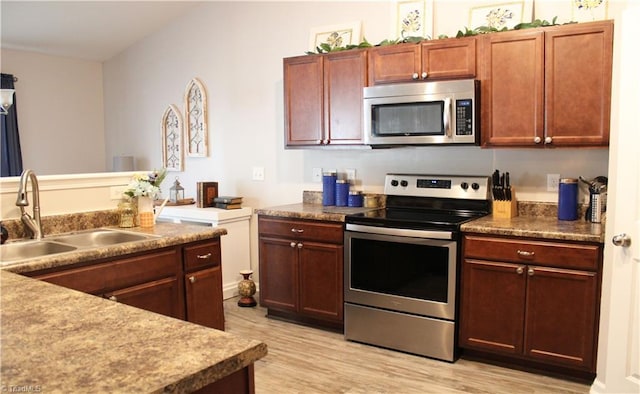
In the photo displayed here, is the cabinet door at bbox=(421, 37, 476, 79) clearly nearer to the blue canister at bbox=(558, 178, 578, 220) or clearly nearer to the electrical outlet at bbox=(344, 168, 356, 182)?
the blue canister at bbox=(558, 178, 578, 220)

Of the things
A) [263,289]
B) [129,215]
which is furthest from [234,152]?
[129,215]

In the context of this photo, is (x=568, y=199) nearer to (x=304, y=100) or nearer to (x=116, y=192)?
(x=304, y=100)

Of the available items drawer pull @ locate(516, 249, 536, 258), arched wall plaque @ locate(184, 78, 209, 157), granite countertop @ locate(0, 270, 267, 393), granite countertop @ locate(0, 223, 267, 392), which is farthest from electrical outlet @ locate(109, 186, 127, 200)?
drawer pull @ locate(516, 249, 536, 258)

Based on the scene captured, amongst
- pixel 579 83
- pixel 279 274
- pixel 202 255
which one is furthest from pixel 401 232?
pixel 579 83

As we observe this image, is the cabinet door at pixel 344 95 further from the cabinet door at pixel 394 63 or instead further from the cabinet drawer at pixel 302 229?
the cabinet drawer at pixel 302 229

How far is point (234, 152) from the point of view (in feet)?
16.2

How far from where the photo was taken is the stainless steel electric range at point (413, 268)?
10.3 ft

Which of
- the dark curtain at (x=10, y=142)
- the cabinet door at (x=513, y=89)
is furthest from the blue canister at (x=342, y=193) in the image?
the dark curtain at (x=10, y=142)

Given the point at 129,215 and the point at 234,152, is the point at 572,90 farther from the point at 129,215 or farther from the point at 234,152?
the point at 234,152

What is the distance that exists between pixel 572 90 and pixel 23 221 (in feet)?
9.92

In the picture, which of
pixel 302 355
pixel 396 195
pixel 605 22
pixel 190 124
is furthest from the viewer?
pixel 190 124

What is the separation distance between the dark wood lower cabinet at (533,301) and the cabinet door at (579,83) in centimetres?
66

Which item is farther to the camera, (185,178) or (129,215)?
(185,178)

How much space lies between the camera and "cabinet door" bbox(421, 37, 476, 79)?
10.7ft
